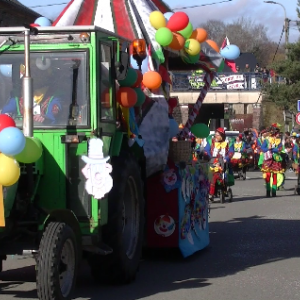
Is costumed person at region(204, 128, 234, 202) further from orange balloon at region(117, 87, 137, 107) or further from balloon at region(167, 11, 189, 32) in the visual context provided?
orange balloon at region(117, 87, 137, 107)

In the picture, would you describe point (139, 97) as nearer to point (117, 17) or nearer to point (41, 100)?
point (41, 100)

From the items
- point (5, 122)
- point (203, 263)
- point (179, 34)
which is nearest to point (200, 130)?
point (179, 34)

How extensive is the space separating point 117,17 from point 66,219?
11.9 ft

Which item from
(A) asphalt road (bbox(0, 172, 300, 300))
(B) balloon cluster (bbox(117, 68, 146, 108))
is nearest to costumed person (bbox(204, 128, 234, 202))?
(A) asphalt road (bbox(0, 172, 300, 300))

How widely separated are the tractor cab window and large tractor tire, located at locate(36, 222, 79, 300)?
50.5 inches

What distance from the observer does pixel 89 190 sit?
6957mm

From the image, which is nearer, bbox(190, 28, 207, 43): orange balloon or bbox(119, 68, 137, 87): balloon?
bbox(119, 68, 137, 87): balloon

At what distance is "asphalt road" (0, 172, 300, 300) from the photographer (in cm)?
761

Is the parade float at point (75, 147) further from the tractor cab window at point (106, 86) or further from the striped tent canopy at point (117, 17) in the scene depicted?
the striped tent canopy at point (117, 17)

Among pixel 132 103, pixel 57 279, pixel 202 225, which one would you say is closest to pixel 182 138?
pixel 202 225

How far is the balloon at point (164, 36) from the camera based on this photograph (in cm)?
898

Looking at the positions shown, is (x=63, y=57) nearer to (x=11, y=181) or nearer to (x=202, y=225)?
(x=11, y=181)

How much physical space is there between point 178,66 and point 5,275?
4405 mm

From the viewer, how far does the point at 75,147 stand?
23.2 ft
